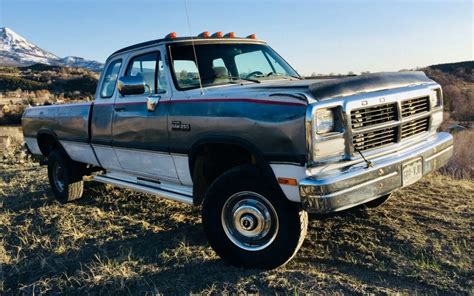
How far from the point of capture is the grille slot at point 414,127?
13.5ft

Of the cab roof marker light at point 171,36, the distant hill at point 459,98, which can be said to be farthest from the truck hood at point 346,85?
the distant hill at point 459,98

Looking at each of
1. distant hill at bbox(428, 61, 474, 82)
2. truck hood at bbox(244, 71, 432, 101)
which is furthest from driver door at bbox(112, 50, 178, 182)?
distant hill at bbox(428, 61, 474, 82)

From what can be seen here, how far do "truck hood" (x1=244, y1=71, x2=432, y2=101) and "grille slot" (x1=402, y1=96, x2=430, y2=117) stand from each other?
164 millimetres

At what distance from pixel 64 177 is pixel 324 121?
451 cm

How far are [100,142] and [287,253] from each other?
3052 mm

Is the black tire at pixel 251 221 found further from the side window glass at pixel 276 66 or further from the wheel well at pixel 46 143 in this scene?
the wheel well at pixel 46 143

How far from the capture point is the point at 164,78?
4746mm

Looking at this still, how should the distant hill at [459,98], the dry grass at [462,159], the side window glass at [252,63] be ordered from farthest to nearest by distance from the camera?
the distant hill at [459,98] < the dry grass at [462,159] < the side window glass at [252,63]

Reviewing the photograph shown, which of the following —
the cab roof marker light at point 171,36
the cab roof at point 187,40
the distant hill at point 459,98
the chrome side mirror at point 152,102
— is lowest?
the distant hill at point 459,98

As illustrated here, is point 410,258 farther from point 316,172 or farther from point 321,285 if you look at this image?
point 316,172

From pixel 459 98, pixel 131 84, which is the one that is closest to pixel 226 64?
pixel 131 84

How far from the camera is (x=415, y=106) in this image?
13.8 feet

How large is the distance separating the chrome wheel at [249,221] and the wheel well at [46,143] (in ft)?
13.1

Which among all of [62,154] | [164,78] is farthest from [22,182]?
[164,78]
